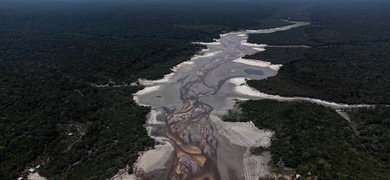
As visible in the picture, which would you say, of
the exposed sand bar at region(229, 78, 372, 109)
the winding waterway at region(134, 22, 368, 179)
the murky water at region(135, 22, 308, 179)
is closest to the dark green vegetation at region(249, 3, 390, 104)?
the exposed sand bar at region(229, 78, 372, 109)

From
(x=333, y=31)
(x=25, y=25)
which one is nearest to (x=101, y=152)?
(x=333, y=31)

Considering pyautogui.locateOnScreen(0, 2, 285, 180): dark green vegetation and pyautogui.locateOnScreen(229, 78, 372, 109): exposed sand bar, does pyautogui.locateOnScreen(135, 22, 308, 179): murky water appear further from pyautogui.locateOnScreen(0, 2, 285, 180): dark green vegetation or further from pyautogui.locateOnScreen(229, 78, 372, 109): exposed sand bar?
pyautogui.locateOnScreen(0, 2, 285, 180): dark green vegetation

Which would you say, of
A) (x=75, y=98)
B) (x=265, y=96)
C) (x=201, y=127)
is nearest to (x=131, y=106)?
(x=75, y=98)

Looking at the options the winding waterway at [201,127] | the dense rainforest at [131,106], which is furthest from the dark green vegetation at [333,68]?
the winding waterway at [201,127]

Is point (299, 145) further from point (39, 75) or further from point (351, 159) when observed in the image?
point (39, 75)

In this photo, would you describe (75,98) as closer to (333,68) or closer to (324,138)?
(324,138)
